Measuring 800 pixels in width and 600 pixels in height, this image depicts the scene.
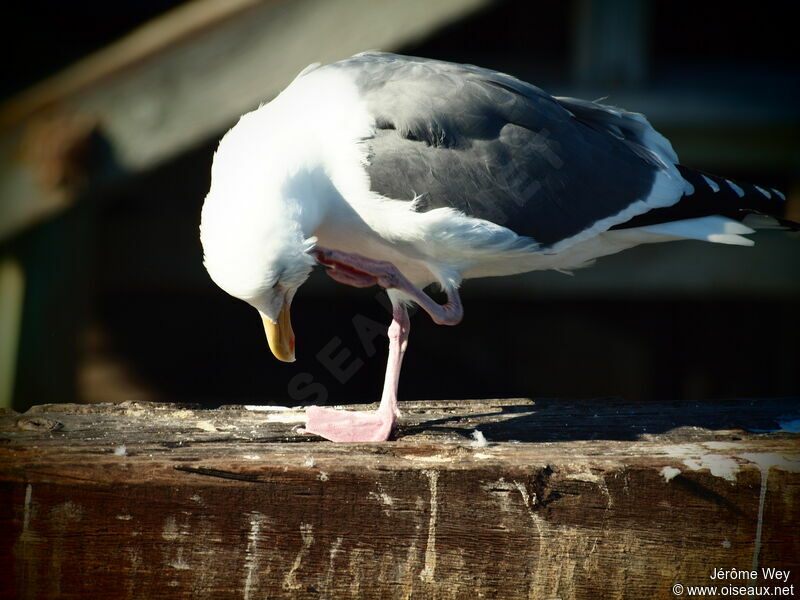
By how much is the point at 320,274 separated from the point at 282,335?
264 cm

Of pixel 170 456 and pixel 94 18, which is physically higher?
pixel 94 18

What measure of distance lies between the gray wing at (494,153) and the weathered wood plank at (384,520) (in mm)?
901

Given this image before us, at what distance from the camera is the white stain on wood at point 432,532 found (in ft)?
8.48

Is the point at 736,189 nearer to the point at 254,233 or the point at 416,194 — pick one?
the point at 416,194

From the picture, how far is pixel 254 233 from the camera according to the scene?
282 cm

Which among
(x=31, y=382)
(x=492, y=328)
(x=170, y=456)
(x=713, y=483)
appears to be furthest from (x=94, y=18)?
(x=713, y=483)

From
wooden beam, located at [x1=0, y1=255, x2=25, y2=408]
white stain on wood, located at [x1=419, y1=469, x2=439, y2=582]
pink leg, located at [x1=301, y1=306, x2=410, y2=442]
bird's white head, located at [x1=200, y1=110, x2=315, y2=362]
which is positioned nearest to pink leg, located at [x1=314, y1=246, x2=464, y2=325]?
bird's white head, located at [x1=200, y1=110, x2=315, y2=362]

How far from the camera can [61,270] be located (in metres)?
5.16

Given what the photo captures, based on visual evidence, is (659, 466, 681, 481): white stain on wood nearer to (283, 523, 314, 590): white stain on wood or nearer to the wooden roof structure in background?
(283, 523, 314, 590): white stain on wood

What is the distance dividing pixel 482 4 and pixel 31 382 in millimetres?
3034

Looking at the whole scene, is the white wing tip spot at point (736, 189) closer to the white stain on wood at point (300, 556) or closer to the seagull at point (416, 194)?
the seagull at point (416, 194)

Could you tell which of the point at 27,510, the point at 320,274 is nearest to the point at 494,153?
the point at 27,510

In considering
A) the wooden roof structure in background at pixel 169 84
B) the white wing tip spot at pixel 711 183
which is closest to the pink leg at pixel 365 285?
the white wing tip spot at pixel 711 183

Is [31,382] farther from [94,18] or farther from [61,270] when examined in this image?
[94,18]
